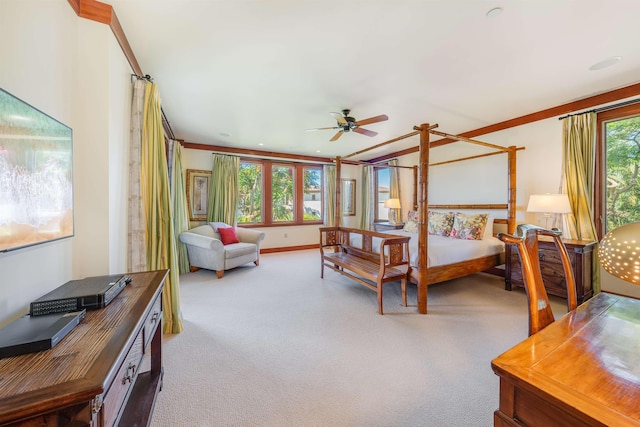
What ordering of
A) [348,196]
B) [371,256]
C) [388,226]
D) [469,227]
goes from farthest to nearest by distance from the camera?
[348,196] → [388,226] → [469,227] → [371,256]

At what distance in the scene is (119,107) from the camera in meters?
1.87

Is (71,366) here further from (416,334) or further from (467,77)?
(467,77)

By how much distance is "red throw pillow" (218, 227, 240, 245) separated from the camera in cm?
460

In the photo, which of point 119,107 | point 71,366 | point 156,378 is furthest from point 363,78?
point 156,378

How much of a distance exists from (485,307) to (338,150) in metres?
4.25

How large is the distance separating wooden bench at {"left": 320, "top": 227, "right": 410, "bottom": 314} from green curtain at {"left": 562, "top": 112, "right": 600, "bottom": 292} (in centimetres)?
228

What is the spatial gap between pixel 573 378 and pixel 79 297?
5.92 feet

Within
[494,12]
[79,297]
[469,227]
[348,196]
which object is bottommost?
[79,297]

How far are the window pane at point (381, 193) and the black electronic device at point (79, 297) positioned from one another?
19.4 ft

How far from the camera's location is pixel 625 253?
66 centimetres

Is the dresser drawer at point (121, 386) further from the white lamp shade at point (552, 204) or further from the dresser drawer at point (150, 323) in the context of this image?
the white lamp shade at point (552, 204)

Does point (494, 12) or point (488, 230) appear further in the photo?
point (488, 230)

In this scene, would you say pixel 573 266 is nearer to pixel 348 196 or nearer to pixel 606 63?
pixel 606 63

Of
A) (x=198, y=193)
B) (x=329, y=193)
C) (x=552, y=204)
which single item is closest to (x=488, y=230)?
(x=552, y=204)
